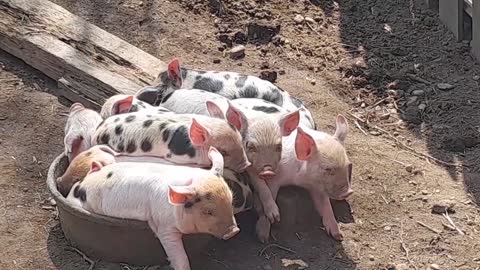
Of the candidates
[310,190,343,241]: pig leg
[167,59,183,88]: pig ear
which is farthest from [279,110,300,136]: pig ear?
[167,59,183,88]: pig ear

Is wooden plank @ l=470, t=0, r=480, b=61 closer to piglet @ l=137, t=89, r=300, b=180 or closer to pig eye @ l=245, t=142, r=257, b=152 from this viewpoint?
piglet @ l=137, t=89, r=300, b=180

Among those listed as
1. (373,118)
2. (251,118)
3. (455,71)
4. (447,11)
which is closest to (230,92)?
(251,118)

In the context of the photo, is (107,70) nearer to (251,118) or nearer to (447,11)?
(251,118)

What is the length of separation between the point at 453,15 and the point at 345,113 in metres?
1.33

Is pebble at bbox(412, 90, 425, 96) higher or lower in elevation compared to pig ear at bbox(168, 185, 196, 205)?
lower

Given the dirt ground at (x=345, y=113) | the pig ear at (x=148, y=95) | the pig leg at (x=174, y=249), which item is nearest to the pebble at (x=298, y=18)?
the dirt ground at (x=345, y=113)

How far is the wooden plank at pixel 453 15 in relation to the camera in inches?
248

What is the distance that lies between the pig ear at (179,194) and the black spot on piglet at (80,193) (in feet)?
1.56

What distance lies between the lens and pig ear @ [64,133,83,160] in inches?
178

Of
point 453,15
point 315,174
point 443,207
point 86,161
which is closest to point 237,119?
point 315,174

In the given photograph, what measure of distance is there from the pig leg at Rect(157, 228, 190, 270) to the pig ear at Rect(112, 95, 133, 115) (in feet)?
3.02

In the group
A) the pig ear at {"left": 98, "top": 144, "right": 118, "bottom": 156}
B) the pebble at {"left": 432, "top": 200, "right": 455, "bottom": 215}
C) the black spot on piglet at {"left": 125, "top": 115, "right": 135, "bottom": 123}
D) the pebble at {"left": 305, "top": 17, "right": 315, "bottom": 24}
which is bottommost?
the pebble at {"left": 432, "top": 200, "right": 455, "bottom": 215}

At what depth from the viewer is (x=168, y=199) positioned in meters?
3.86

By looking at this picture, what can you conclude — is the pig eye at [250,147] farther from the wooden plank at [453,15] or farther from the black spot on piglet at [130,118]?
the wooden plank at [453,15]
